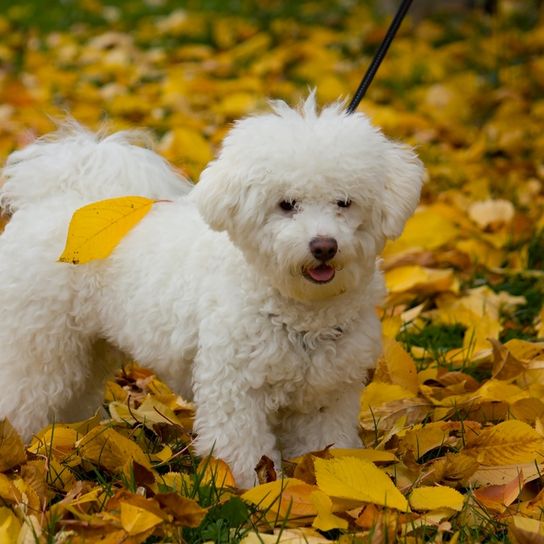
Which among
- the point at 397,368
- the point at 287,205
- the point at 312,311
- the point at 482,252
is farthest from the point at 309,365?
the point at 482,252

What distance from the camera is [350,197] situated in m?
3.00

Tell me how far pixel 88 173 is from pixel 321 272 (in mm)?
1084

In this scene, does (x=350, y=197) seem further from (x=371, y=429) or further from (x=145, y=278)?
(x=371, y=429)

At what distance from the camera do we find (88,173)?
3688mm

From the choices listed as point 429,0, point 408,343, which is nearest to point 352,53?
point 429,0

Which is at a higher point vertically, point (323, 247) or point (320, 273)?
point (323, 247)

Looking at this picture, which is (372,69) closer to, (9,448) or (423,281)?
(423,281)

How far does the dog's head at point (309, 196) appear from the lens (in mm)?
2945

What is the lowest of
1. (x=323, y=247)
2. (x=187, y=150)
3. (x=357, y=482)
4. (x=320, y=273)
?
(x=187, y=150)

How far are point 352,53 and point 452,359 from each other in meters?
5.58

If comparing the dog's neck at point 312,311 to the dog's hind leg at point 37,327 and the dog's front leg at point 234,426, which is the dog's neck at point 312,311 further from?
the dog's hind leg at point 37,327

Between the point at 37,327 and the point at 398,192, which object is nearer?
the point at 398,192

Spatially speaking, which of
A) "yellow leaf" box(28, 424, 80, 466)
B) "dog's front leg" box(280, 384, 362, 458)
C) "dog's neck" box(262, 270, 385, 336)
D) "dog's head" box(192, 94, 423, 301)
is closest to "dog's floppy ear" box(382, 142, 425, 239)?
"dog's head" box(192, 94, 423, 301)

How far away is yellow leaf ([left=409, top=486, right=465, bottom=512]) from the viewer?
2.97m
